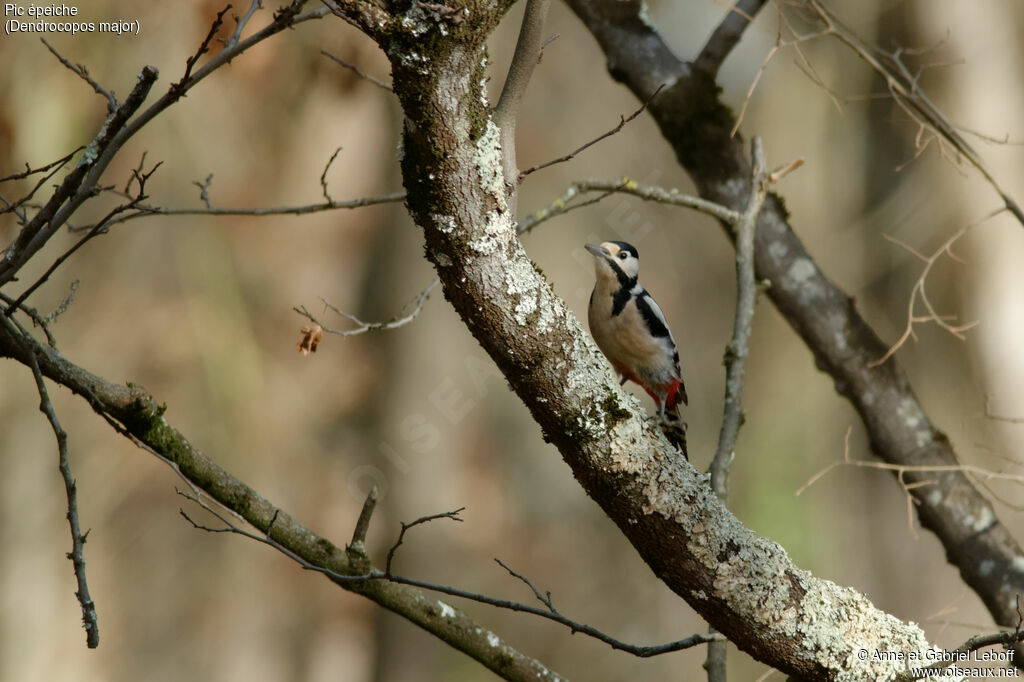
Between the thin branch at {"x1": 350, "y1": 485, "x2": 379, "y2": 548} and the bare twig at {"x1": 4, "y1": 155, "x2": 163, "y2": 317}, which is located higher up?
the bare twig at {"x1": 4, "y1": 155, "x2": 163, "y2": 317}

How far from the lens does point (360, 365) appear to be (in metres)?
7.23

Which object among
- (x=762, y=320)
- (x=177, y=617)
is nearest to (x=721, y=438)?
(x=177, y=617)

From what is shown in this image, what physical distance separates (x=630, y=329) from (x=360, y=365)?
3955 mm

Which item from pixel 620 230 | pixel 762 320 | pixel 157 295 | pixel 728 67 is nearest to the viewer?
pixel 157 295

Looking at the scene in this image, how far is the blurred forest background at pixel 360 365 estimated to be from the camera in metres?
5.96

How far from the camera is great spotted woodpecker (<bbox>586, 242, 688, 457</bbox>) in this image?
3691 mm

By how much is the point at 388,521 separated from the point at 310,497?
68 cm

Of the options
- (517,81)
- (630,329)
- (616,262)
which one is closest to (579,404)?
(517,81)

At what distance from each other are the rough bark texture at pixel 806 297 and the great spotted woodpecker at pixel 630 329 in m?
0.53

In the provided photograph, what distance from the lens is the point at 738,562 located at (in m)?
1.91

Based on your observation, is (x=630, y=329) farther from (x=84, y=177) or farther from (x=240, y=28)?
(x=84, y=177)

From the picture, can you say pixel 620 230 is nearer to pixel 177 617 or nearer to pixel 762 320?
pixel 762 320

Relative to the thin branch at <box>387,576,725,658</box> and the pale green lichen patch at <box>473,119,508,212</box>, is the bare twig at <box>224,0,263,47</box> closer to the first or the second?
the pale green lichen patch at <box>473,119,508,212</box>

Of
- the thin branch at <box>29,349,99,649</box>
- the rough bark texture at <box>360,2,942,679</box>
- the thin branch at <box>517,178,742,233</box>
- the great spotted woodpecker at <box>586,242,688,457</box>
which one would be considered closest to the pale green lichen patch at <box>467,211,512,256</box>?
the rough bark texture at <box>360,2,942,679</box>
